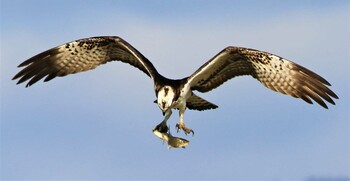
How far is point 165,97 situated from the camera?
24625 millimetres

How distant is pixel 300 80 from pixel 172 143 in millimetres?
3226

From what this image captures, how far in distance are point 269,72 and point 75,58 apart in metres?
5.15

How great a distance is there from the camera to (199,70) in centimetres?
2544

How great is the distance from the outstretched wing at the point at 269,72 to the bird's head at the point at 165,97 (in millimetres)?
915

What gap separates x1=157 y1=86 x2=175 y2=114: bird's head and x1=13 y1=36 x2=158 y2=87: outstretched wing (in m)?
2.22

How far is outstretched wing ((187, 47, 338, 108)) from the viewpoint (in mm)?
24688

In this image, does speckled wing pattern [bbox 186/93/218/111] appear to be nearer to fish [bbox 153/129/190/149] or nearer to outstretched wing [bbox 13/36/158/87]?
outstretched wing [bbox 13/36/158/87]

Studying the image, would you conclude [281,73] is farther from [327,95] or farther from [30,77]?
[30,77]

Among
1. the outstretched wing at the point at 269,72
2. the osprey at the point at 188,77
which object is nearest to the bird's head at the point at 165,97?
the osprey at the point at 188,77

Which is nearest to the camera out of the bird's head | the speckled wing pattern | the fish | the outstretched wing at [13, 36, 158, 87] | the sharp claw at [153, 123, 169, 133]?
the bird's head

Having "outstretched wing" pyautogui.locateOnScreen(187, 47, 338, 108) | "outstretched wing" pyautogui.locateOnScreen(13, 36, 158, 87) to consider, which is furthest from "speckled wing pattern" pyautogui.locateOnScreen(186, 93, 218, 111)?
"outstretched wing" pyautogui.locateOnScreen(13, 36, 158, 87)

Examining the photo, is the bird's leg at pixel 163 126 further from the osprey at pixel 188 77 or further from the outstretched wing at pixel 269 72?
the outstretched wing at pixel 269 72

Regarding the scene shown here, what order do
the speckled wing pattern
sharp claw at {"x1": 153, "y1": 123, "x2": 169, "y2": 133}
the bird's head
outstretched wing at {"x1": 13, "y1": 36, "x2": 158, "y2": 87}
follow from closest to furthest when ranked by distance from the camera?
the bird's head
sharp claw at {"x1": 153, "y1": 123, "x2": 169, "y2": 133}
the speckled wing pattern
outstretched wing at {"x1": 13, "y1": 36, "x2": 158, "y2": 87}

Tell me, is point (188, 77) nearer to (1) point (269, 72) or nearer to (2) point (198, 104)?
(2) point (198, 104)
